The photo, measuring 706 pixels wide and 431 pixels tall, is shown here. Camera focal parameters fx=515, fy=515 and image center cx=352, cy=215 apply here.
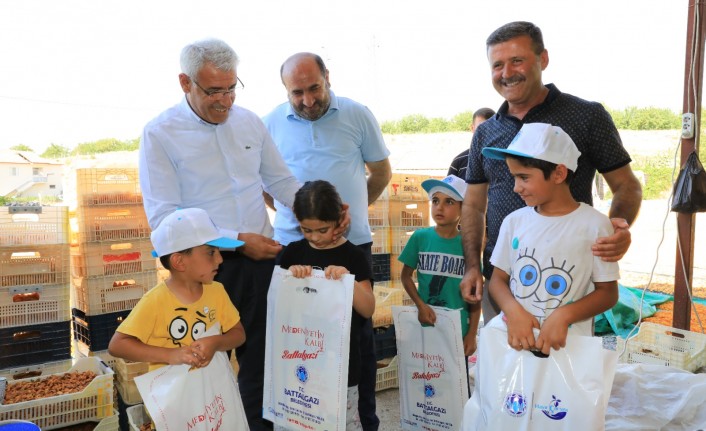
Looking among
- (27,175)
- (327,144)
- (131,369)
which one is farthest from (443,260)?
(27,175)

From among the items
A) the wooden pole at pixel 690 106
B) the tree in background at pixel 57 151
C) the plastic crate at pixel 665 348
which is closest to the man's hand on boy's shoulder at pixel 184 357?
the plastic crate at pixel 665 348

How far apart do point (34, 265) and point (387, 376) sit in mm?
2377

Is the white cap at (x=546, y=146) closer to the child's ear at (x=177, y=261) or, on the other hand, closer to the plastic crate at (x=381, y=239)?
the child's ear at (x=177, y=261)

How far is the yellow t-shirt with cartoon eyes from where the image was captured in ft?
6.14

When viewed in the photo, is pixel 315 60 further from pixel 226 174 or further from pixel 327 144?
pixel 226 174

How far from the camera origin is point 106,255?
341 centimetres

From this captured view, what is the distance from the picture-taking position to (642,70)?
18016 millimetres

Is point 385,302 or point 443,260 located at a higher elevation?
point 443,260

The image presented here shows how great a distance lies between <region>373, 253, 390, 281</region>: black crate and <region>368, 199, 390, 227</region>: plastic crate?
0.86 ft

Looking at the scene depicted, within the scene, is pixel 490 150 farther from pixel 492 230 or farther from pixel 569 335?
pixel 569 335

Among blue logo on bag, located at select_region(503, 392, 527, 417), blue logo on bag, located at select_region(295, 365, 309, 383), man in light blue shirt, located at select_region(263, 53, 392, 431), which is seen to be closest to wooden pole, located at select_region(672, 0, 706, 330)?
man in light blue shirt, located at select_region(263, 53, 392, 431)

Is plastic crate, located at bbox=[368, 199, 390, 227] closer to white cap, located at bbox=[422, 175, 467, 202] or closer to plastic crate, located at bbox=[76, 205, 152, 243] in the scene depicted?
white cap, located at bbox=[422, 175, 467, 202]

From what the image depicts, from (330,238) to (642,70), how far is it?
1959 centimetres

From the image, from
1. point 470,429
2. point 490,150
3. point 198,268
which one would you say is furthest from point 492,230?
point 198,268
